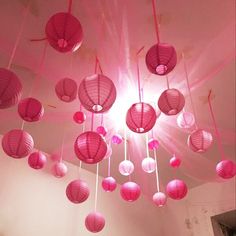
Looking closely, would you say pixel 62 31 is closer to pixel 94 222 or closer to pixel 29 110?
pixel 29 110

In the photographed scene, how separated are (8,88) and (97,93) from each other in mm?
358

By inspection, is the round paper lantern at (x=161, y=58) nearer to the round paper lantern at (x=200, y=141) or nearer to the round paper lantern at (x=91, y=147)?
the round paper lantern at (x=91, y=147)

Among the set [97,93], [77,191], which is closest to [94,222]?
[77,191]

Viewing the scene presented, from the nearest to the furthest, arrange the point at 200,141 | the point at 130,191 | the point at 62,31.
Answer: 1. the point at 62,31
2. the point at 200,141
3. the point at 130,191

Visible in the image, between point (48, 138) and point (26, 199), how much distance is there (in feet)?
1.83

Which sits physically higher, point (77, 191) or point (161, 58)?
point (161, 58)

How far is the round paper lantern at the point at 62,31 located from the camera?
1125 millimetres

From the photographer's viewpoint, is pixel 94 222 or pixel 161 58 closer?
pixel 161 58

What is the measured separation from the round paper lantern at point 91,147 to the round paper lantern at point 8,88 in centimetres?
34

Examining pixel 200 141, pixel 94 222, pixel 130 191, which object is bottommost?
pixel 94 222

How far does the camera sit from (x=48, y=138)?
2.63m

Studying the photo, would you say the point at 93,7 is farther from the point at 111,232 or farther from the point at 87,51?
the point at 111,232

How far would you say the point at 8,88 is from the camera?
1159 mm

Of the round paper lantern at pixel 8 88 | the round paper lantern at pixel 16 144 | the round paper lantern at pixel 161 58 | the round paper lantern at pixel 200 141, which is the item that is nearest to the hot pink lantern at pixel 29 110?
the round paper lantern at pixel 16 144
